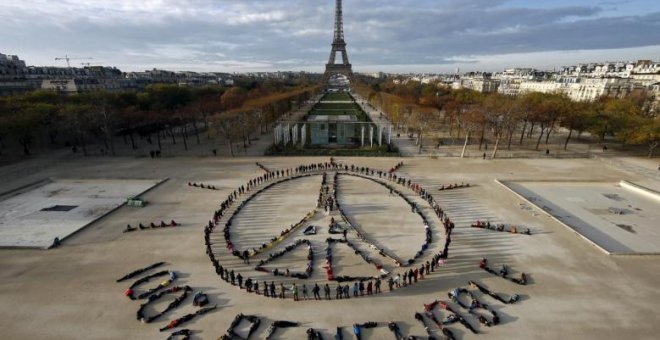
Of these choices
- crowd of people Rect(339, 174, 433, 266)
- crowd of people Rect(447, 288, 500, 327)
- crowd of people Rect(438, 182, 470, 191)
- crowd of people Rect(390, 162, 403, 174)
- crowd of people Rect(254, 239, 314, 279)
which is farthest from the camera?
crowd of people Rect(390, 162, 403, 174)

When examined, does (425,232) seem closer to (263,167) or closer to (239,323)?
(239,323)

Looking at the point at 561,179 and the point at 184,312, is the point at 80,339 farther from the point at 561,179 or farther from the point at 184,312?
the point at 561,179

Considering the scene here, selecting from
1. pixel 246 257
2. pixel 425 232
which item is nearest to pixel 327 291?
pixel 246 257

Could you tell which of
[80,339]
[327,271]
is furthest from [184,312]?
[327,271]

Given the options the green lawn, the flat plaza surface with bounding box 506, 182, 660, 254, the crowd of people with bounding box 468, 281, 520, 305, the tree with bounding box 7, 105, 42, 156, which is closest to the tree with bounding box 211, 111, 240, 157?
the tree with bounding box 7, 105, 42, 156

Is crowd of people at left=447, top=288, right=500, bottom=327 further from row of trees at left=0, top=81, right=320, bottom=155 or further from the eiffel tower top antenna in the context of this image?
the eiffel tower top antenna
